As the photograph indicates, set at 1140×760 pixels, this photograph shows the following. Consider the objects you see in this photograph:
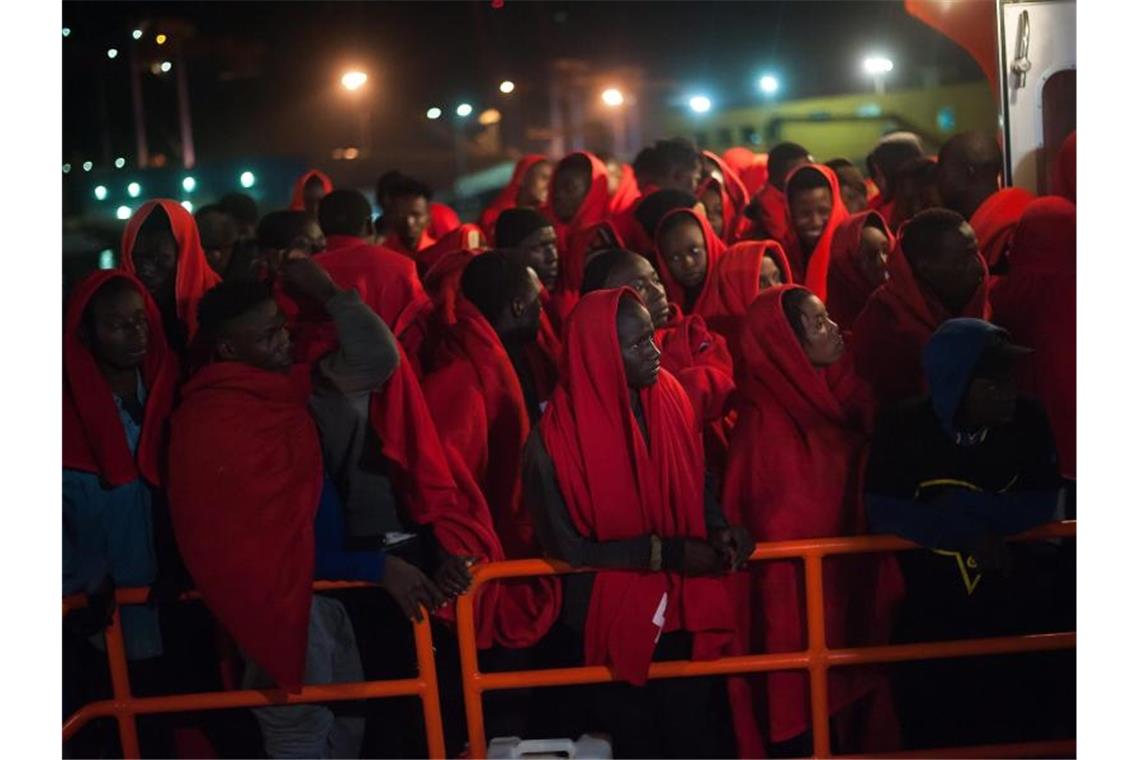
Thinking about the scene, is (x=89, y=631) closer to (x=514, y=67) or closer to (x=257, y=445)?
(x=257, y=445)

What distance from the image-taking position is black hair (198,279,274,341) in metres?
3.19

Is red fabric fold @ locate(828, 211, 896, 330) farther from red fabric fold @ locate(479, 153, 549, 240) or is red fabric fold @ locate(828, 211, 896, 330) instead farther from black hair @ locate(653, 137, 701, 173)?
red fabric fold @ locate(479, 153, 549, 240)

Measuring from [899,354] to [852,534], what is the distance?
1.87 feet

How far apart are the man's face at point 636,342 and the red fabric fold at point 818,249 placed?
141 centimetres

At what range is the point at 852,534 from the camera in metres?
3.34

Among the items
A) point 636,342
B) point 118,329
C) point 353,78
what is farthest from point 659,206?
point 353,78

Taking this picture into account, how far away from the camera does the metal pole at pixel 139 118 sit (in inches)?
217

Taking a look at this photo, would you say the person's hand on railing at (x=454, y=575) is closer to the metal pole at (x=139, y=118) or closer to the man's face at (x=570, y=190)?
the man's face at (x=570, y=190)

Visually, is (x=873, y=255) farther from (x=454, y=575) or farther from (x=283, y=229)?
(x=283, y=229)

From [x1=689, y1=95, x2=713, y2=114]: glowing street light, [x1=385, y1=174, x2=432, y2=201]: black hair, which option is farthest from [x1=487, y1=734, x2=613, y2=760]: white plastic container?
[x1=689, y1=95, x2=713, y2=114]: glowing street light

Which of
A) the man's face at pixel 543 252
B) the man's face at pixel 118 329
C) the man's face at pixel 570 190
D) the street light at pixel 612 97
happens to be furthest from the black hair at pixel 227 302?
the street light at pixel 612 97

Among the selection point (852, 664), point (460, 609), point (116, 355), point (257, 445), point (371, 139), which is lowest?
point (852, 664)

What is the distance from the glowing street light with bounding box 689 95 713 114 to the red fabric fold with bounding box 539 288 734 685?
10.8 m

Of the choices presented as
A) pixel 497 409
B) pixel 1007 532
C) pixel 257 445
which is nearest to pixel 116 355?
pixel 257 445
